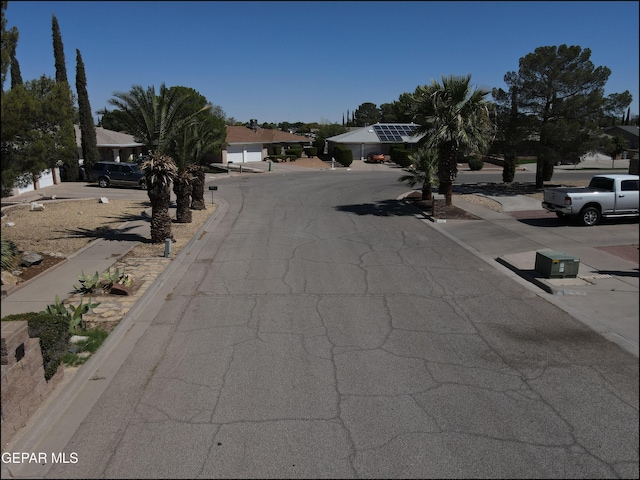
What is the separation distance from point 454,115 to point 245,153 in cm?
3871

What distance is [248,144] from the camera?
56.3 meters

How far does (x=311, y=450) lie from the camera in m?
5.45

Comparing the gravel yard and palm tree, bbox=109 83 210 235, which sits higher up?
palm tree, bbox=109 83 210 235

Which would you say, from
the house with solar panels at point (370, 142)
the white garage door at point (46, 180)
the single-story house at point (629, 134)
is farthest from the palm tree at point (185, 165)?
the single-story house at point (629, 134)

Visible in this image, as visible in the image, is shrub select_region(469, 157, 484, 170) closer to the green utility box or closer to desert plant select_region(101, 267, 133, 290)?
the green utility box

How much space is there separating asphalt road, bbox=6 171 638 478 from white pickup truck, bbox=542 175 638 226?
276 inches

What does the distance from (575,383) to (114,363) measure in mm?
6836

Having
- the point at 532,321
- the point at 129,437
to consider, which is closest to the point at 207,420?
the point at 129,437

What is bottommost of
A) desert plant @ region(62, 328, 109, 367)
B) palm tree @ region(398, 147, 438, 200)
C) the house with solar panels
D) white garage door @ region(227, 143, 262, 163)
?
desert plant @ region(62, 328, 109, 367)

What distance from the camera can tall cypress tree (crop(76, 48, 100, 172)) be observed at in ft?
116

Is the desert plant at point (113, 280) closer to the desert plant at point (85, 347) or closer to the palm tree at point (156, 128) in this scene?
the desert plant at point (85, 347)

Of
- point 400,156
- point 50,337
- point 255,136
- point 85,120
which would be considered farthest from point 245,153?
point 50,337

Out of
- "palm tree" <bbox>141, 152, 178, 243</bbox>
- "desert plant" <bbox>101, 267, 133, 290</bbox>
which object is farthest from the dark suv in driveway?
"desert plant" <bbox>101, 267, 133, 290</bbox>

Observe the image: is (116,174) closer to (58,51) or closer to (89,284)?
(58,51)
